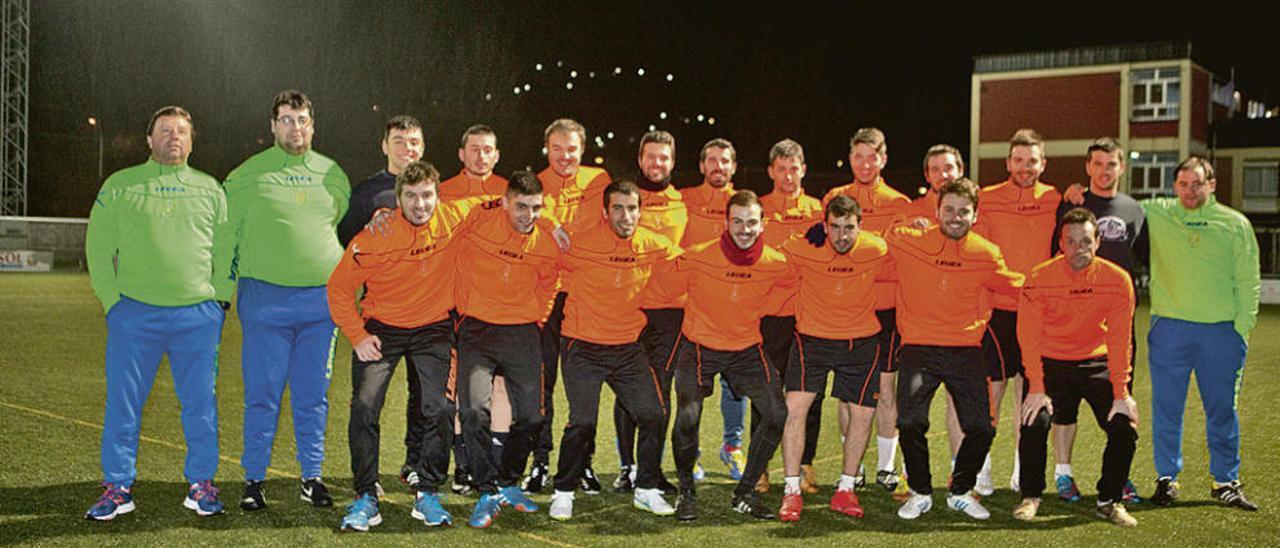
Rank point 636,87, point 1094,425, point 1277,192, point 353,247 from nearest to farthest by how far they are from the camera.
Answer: point 353,247 → point 1094,425 → point 636,87 → point 1277,192

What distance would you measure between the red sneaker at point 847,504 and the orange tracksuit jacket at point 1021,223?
1.81m

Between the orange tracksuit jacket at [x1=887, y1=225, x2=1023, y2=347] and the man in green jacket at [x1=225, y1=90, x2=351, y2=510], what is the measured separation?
10.7 ft

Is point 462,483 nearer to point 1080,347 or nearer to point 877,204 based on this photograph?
point 877,204

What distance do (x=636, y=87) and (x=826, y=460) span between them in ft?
94.4

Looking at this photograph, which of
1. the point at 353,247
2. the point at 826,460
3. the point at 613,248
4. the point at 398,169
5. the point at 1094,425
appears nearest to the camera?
the point at 353,247

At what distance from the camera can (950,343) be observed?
627 centimetres

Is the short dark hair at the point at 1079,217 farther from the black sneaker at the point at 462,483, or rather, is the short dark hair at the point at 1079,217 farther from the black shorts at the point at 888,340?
the black sneaker at the point at 462,483

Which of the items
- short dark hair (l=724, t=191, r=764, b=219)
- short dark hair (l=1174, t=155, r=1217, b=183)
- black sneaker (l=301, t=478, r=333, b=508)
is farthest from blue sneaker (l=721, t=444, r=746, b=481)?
short dark hair (l=1174, t=155, r=1217, b=183)

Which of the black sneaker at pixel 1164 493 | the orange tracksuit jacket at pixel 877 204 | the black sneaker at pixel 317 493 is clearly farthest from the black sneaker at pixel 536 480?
the black sneaker at pixel 1164 493

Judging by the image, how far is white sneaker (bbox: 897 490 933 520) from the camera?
6.18m

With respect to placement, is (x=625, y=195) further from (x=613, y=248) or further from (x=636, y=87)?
(x=636, y=87)

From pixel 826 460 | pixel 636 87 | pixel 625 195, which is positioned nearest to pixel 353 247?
pixel 625 195

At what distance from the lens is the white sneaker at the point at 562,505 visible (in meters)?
6.01

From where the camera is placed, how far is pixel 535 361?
617cm
